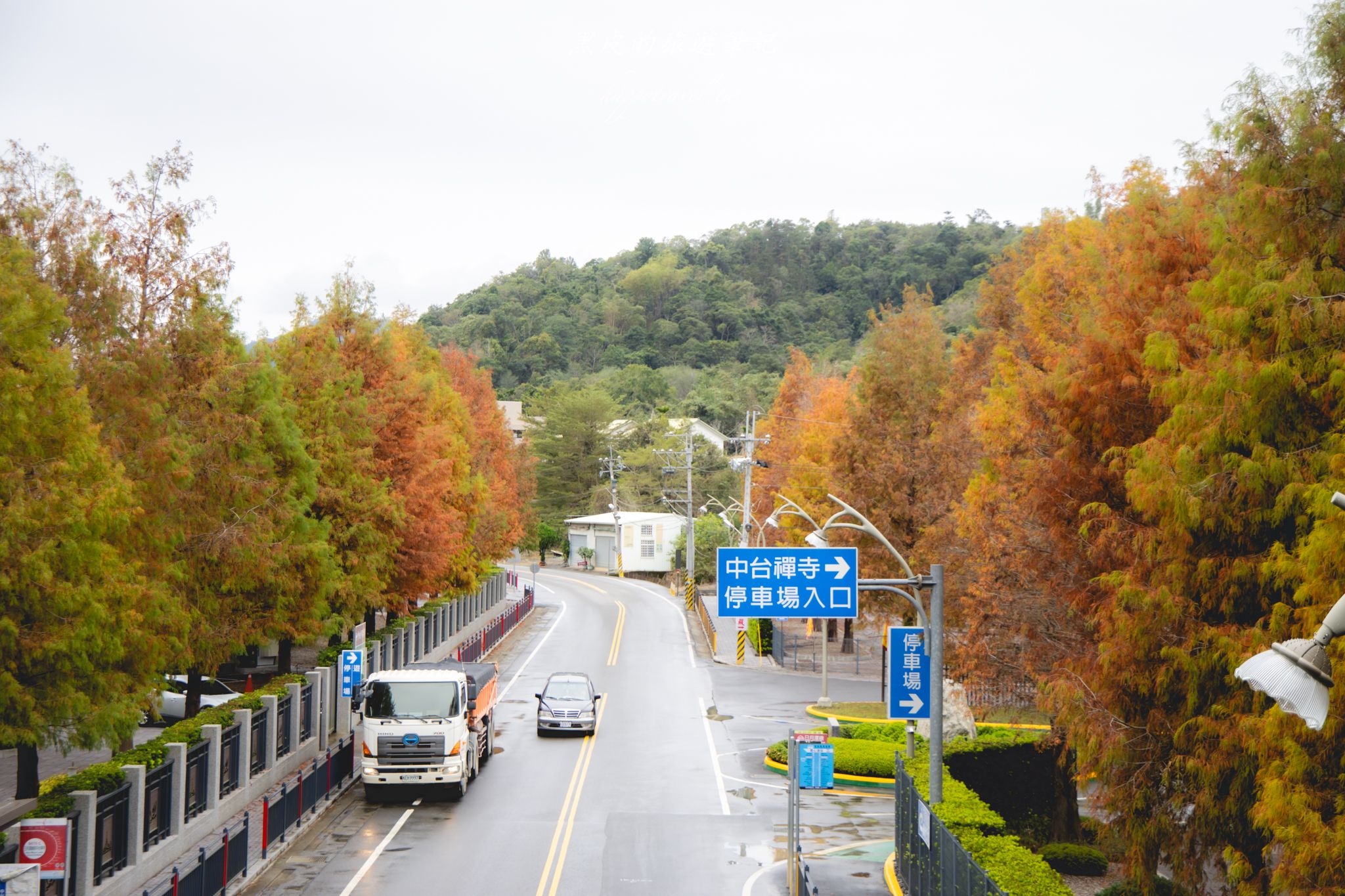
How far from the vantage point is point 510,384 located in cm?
15388

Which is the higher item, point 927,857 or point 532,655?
point 927,857

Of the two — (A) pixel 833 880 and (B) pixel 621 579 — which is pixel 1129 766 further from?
(B) pixel 621 579

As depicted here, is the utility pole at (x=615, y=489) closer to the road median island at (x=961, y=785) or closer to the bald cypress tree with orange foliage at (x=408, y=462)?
the bald cypress tree with orange foliage at (x=408, y=462)

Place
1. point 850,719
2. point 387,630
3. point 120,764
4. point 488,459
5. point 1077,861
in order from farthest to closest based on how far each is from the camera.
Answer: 1. point 488,459
2. point 387,630
3. point 850,719
4. point 1077,861
5. point 120,764

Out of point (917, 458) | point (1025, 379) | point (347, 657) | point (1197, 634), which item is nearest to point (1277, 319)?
point (1197, 634)

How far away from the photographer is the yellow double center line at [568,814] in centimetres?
1882

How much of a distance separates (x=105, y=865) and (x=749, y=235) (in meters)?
182

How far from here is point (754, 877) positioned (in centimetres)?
1930

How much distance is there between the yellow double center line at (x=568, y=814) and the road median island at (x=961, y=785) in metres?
4.64

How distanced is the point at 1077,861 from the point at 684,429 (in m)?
79.6

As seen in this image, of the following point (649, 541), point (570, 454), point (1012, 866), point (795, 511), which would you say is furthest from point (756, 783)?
point (570, 454)

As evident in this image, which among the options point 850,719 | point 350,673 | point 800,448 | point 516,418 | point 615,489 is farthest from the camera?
point 516,418

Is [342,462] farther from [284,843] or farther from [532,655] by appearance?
[532,655]

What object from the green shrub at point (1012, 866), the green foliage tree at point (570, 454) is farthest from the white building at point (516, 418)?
the green shrub at point (1012, 866)
